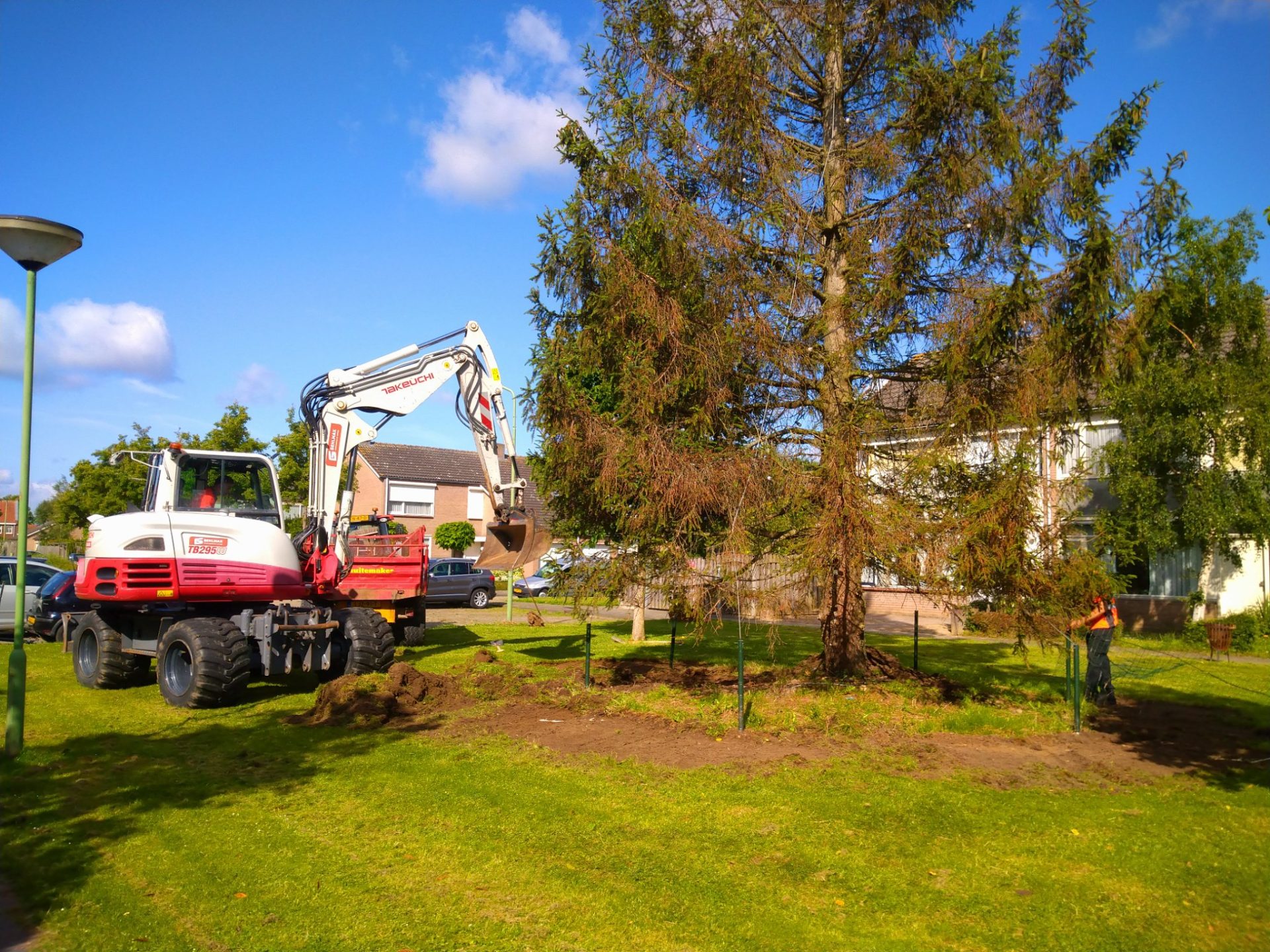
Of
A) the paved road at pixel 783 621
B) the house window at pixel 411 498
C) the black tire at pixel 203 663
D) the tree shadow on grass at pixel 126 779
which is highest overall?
the house window at pixel 411 498

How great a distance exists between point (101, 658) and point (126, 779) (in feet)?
18.4

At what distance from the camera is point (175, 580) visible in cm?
1195

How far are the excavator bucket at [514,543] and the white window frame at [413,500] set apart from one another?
3329 centimetres

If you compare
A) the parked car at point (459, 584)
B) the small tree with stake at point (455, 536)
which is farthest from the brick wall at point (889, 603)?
the small tree with stake at point (455, 536)

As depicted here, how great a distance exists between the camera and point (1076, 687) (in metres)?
10.1

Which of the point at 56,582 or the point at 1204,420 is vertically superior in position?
the point at 1204,420

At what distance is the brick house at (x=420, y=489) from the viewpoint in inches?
1831

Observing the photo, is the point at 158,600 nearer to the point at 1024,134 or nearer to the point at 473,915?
the point at 473,915

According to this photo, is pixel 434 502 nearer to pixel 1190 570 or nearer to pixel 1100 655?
pixel 1190 570

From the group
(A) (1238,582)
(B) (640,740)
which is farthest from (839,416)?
(A) (1238,582)

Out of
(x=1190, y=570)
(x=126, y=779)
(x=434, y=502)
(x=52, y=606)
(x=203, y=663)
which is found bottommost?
(x=126, y=779)

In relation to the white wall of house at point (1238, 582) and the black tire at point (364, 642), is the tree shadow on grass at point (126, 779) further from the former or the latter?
the white wall of house at point (1238, 582)

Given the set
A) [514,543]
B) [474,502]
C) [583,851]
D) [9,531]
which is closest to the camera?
[583,851]

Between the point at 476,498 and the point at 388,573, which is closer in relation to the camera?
the point at 388,573
